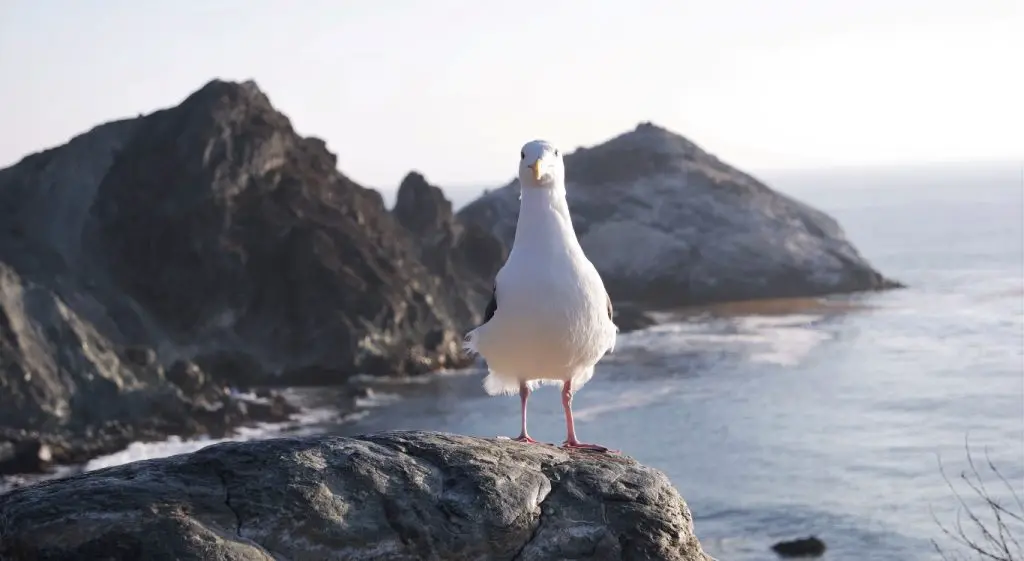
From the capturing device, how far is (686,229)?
9144cm

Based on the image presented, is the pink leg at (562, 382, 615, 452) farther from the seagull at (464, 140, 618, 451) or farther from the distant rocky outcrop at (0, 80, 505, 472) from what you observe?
the distant rocky outcrop at (0, 80, 505, 472)

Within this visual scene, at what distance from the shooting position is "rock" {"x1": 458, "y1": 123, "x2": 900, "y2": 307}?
85.9 meters

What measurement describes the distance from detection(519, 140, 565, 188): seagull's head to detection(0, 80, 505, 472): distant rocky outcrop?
35.1m

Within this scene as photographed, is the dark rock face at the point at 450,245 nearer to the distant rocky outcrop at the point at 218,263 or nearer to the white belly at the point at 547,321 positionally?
the distant rocky outcrop at the point at 218,263

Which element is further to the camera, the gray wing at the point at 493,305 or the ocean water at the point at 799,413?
the ocean water at the point at 799,413

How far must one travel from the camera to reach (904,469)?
110ft

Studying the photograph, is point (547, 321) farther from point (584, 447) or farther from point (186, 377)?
point (186, 377)

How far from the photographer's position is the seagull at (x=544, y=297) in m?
8.90

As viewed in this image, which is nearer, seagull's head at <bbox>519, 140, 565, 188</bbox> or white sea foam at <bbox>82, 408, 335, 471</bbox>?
seagull's head at <bbox>519, 140, 565, 188</bbox>

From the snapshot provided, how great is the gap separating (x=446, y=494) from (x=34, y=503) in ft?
7.58

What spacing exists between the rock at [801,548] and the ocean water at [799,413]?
0.85ft

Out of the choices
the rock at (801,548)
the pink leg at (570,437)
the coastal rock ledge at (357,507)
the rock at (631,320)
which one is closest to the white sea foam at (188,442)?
the rock at (801,548)

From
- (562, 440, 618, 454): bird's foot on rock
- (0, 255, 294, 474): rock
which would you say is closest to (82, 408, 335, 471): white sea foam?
(0, 255, 294, 474): rock

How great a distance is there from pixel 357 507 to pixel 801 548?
67.3ft
